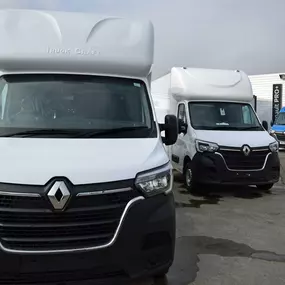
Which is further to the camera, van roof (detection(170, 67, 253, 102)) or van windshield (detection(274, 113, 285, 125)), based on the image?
van windshield (detection(274, 113, 285, 125))

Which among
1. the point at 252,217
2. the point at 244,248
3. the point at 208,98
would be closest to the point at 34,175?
the point at 244,248

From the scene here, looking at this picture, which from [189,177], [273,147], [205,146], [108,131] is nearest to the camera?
[108,131]

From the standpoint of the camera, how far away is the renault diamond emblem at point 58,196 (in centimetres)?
332

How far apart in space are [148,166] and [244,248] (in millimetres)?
2648

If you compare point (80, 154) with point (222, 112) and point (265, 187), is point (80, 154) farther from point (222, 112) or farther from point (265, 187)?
point (265, 187)

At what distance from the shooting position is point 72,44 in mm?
4840

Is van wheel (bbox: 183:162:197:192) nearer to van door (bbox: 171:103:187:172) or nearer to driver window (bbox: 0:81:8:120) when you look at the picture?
van door (bbox: 171:103:187:172)

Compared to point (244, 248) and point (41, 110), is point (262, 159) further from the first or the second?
point (41, 110)

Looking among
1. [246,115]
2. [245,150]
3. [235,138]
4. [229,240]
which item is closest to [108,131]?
[229,240]

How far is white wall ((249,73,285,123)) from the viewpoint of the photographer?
2552 centimetres

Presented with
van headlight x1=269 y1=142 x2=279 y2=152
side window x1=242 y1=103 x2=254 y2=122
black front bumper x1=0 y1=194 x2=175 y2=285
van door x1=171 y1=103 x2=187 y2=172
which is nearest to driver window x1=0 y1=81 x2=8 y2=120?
black front bumper x1=0 y1=194 x2=175 y2=285

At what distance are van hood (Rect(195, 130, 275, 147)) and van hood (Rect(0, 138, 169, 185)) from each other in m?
5.01

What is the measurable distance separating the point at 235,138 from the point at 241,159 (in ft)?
1.62

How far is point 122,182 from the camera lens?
3562 mm
